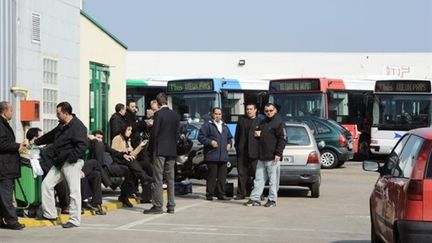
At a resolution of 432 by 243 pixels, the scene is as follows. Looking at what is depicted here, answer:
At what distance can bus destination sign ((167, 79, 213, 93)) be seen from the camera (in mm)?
26359

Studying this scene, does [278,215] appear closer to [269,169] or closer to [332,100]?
[269,169]

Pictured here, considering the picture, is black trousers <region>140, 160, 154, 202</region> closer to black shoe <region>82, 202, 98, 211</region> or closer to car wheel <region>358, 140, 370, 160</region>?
black shoe <region>82, 202, 98, 211</region>

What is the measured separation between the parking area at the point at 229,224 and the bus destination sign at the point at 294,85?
1161cm

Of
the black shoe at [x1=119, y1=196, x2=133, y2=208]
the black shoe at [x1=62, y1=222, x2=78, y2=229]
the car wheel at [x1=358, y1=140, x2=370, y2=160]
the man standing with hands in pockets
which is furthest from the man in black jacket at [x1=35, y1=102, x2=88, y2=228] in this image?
the car wheel at [x1=358, y1=140, x2=370, y2=160]

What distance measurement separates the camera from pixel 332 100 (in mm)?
28641

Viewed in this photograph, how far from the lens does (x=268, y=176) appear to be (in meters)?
14.7

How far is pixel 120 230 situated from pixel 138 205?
324 cm

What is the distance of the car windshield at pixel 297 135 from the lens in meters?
16.4

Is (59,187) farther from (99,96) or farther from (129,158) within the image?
(99,96)

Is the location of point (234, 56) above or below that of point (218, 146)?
above

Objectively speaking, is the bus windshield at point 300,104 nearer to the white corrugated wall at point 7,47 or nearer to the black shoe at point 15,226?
the white corrugated wall at point 7,47

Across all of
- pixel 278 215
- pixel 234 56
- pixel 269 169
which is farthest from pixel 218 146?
pixel 234 56

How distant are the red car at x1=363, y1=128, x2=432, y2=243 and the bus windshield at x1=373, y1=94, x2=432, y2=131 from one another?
19448 mm

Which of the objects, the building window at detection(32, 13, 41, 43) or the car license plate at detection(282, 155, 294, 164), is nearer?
the building window at detection(32, 13, 41, 43)
